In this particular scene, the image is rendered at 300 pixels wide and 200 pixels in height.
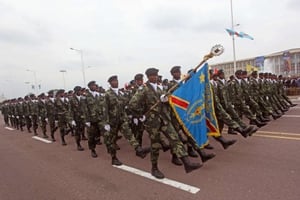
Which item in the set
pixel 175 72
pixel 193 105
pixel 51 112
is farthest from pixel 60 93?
pixel 193 105

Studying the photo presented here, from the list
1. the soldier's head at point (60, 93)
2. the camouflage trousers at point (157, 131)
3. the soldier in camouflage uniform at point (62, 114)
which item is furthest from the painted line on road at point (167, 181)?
the soldier's head at point (60, 93)

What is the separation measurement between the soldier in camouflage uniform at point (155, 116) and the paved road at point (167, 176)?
495mm

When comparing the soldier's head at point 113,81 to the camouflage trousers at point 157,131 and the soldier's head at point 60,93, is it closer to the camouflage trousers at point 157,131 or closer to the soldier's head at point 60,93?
the camouflage trousers at point 157,131

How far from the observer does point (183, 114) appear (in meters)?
4.79

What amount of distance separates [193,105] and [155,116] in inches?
30.6

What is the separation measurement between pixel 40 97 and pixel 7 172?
16.6 feet

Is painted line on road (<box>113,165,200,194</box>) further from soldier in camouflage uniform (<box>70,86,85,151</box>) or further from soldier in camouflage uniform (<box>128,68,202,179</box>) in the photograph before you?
soldier in camouflage uniform (<box>70,86,85,151</box>)

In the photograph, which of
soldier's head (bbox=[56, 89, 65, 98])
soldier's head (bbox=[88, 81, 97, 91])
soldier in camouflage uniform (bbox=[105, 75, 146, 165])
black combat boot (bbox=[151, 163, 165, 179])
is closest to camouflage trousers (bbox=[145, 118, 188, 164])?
black combat boot (bbox=[151, 163, 165, 179])

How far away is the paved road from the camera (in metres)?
3.80

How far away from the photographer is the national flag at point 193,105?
15.6 feet

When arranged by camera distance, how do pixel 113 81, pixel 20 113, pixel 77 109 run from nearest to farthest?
pixel 113 81
pixel 77 109
pixel 20 113

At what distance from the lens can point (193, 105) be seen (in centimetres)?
489

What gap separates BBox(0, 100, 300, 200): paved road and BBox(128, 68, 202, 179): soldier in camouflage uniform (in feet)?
1.62

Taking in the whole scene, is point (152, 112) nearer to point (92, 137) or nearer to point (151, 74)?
point (151, 74)
